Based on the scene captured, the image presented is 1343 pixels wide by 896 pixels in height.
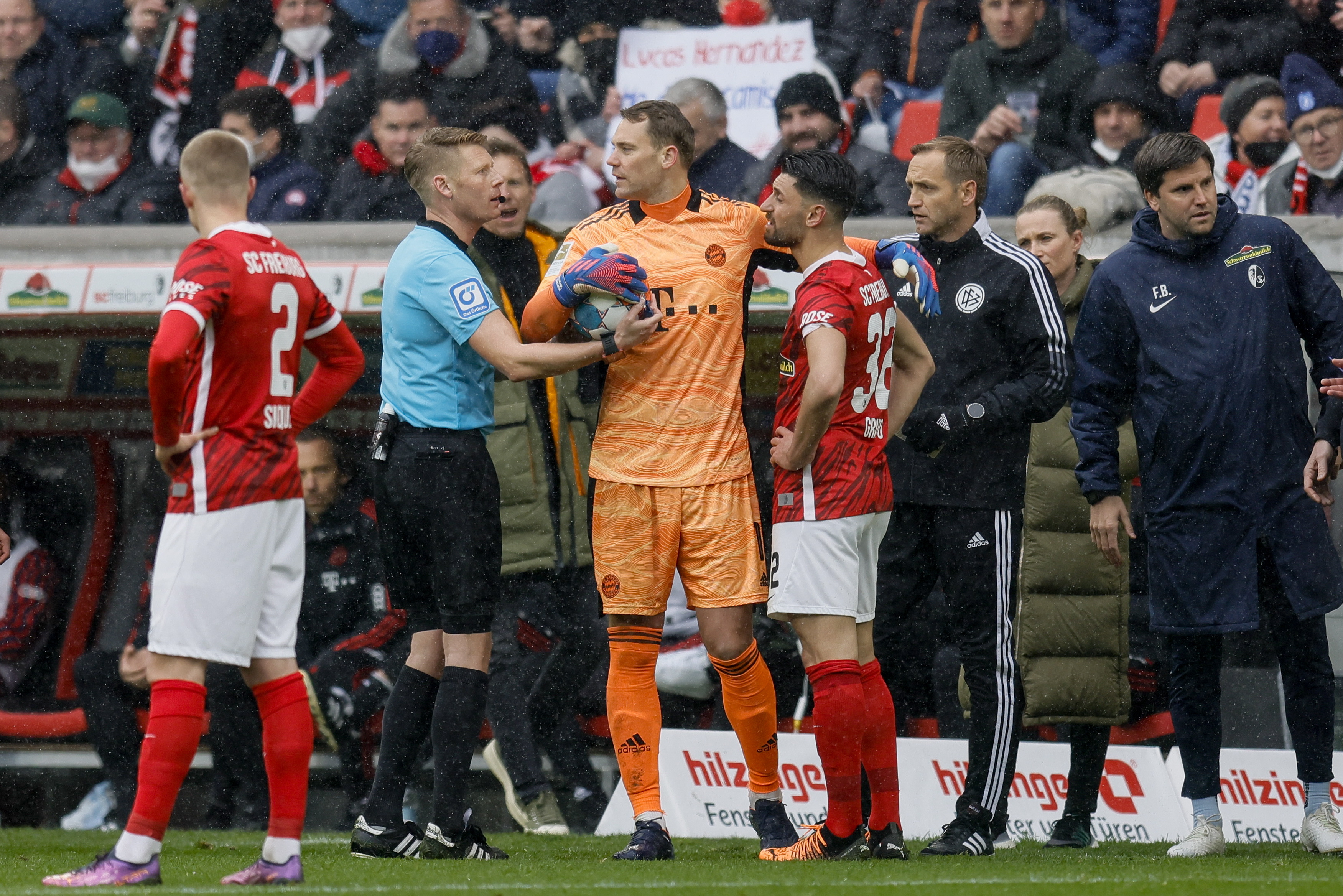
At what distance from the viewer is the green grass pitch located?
3.60 meters

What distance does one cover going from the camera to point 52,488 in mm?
7926

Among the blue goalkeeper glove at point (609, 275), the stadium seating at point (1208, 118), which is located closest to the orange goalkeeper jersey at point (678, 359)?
the blue goalkeeper glove at point (609, 275)

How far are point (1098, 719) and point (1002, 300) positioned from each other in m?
1.34

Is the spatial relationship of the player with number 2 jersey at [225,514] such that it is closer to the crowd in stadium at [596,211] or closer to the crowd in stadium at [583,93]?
the crowd in stadium at [596,211]

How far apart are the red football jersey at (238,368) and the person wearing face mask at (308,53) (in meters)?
5.36

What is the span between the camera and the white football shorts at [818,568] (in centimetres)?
427

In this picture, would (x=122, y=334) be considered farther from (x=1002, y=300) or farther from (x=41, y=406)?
(x=1002, y=300)

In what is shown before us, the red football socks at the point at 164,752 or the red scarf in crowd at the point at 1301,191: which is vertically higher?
the red scarf in crowd at the point at 1301,191

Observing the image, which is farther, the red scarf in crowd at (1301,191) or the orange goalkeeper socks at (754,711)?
the red scarf in crowd at (1301,191)

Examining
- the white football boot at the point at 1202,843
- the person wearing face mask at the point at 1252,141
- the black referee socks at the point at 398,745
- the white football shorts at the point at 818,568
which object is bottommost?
the white football boot at the point at 1202,843

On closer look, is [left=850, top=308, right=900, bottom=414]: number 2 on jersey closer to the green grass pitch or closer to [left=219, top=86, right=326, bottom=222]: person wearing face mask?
the green grass pitch

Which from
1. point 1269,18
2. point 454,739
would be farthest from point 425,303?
point 1269,18

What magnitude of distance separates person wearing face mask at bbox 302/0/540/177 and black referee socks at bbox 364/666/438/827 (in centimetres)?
439

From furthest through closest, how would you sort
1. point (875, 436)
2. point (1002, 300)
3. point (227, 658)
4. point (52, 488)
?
point (52, 488), point (1002, 300), point (875, 436), point (227, 658)
